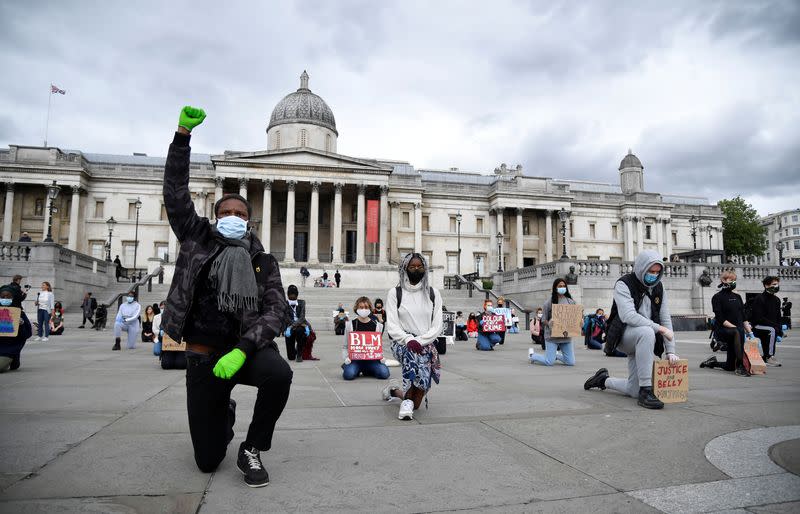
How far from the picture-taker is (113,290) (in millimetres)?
33969

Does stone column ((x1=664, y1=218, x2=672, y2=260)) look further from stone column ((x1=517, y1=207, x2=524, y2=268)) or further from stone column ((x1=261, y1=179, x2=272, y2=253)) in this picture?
stone column ((x1=261, y1=179, x2=272, y2=253))

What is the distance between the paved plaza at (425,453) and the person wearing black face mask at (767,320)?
3.86 meters

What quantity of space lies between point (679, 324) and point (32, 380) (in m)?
25.4

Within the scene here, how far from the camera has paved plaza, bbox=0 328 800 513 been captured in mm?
3236

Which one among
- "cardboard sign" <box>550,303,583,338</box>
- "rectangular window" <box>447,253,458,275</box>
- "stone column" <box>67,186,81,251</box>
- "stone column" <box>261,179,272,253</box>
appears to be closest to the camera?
"cardboard sign" <box>550,303,583,338</box>

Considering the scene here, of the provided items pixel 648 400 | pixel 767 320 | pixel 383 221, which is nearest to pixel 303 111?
pixel 383 221

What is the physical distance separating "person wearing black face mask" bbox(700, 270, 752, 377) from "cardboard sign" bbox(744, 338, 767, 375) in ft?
0.36

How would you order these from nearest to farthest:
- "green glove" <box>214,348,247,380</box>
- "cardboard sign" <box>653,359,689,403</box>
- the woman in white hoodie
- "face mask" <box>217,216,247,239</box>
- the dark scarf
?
"green glove" <box>214,348,247,380</box>
the dark scarf
"face mask" <box>217,216,247,239</box>
the woman in white hoodie
"cardboard sign" <box>653,359,689,403</box>

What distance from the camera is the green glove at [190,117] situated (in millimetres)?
3797

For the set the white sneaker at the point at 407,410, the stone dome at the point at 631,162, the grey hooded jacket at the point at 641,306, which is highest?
the stone dome at the point at 631,162

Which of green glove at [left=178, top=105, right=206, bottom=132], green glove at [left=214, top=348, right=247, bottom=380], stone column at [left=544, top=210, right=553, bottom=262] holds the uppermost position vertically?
stone column at [left=544, top=210, right=553, bottom=262]

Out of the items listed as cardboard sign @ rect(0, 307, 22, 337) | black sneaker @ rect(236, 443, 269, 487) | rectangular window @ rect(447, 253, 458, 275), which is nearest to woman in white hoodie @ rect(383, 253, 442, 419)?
black sneaker @ rect(236, 443, 269, 487)

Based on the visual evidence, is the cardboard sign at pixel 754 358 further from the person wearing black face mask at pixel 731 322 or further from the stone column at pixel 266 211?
the stone column at pixel 266 211

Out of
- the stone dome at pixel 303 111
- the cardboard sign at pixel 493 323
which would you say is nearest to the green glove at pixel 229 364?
the cardboard sign at pixel 493 323
